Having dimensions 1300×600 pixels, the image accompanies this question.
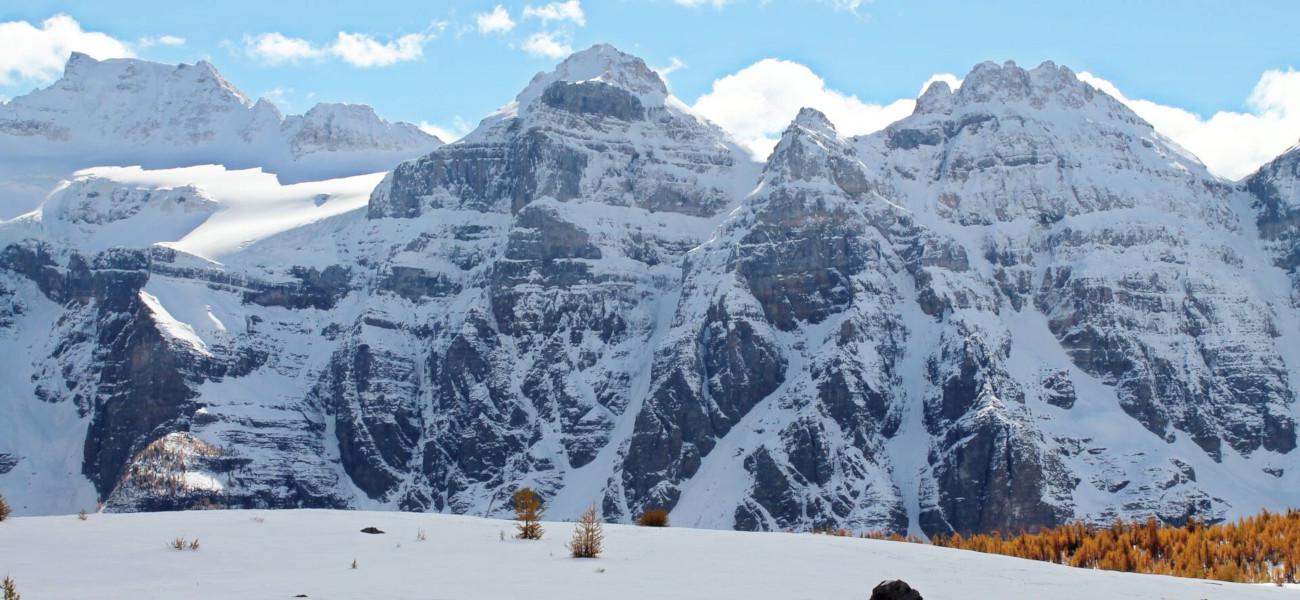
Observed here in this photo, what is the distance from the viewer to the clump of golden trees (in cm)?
3312

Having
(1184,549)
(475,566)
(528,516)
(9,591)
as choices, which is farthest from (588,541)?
(1184,549)

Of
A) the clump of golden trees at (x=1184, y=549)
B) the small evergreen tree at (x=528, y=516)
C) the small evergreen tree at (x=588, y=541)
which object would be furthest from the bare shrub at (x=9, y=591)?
the clump of golden trees at (x=1184, y=549)

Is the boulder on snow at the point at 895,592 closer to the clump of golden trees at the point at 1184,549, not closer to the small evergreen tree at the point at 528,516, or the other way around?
the small evergreen tree at the point at 528,516

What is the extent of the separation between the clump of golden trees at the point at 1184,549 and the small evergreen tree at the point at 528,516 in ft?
35.8

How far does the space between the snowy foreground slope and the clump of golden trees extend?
350cm

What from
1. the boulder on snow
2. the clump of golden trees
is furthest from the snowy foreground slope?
the clump of golden trees

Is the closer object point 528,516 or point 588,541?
point 588,541

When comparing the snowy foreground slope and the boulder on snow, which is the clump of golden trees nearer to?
the snowy foreground slope

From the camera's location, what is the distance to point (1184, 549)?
1399 inches

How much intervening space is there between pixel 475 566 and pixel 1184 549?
1652 centimetres

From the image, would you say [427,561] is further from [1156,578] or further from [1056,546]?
[1056,546]

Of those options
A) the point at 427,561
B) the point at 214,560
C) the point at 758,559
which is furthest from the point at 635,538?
the point at 214,560

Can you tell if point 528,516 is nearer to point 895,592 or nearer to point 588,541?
point 588,541

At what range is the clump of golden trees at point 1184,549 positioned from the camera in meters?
33.1
